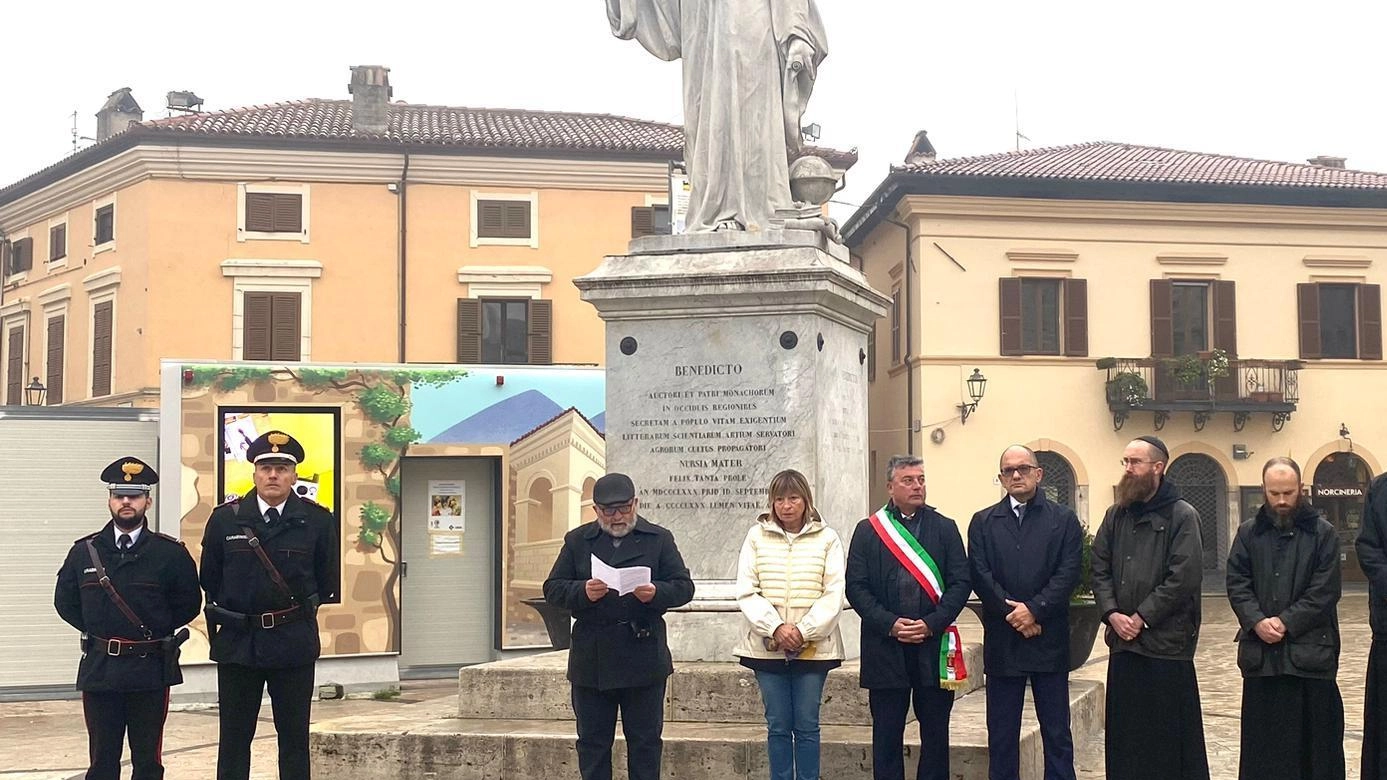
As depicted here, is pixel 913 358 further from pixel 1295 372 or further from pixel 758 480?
pixel 758 480

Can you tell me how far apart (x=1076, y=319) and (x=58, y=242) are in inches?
916

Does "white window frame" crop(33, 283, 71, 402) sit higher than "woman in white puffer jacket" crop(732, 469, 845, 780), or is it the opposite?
"white window frame" crop(33, 283, 71, 402)

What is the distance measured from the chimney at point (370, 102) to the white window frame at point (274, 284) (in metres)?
3.44

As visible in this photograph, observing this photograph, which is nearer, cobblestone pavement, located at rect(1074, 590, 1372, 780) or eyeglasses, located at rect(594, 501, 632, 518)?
eyeglasses, located at rect(594, 501, 632, 518)

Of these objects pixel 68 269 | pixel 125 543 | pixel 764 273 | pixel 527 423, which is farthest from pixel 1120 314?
pixel 125 543

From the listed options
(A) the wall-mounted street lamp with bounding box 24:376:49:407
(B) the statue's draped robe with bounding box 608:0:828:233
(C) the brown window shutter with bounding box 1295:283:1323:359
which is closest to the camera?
(B) the statue's draped robe with bounding box 608:0:828:233

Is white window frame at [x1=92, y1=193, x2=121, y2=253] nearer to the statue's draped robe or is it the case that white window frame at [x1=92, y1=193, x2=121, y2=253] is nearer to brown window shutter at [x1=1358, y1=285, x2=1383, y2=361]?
brown window shutter at [x1=1358, y1=285, x2=1383, y2=361]

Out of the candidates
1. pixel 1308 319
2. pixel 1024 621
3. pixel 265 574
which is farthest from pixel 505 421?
pixel 1308 319

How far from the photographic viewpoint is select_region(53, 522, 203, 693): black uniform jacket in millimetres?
6996

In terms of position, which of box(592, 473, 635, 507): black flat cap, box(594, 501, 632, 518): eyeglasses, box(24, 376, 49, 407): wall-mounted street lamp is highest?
box(24, 376, 49, 407): wall-mounted street lamp

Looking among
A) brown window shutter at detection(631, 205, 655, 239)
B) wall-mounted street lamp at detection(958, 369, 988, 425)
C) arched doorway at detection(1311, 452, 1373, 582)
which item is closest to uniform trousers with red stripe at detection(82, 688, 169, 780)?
wall-mounted street lamp at detection(958, 369, 988, 425)

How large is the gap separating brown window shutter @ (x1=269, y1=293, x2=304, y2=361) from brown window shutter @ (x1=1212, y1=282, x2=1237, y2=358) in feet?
63.0

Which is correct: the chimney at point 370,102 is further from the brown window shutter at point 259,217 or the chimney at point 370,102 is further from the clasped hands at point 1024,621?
the clasped hands at point 1024,621

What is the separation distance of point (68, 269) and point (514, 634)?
24272 mm
